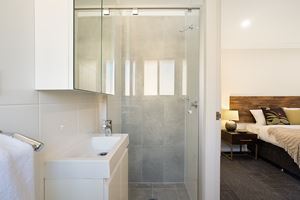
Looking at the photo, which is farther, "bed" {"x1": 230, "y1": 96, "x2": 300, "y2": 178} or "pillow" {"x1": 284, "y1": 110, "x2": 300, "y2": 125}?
"pillow" {"x1": 284, "y1": 110, "x2": 300, "y2": 125}

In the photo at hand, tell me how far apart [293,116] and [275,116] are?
1.35ft

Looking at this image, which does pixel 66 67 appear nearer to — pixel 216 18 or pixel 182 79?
pixel 216 18

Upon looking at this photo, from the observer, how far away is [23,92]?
0.99 metres

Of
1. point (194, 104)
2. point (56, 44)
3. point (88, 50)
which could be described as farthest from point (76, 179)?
point (194, 104)

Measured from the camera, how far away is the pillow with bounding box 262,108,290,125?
4.57m

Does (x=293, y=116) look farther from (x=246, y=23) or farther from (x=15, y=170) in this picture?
(x=15, y=170)

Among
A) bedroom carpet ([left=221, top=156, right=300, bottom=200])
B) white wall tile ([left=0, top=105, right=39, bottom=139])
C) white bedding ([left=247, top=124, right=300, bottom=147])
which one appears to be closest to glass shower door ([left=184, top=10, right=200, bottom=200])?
bedroom carpet ([left=221, top=156, right=300, bottom=200])

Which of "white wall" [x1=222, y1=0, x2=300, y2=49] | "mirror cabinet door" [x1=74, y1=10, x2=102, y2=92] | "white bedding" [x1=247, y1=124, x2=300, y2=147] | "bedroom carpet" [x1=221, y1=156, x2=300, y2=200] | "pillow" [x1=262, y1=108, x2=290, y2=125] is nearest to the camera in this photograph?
"mirror cabinet door" [x1=74, y1=10, x2=102, y2=92]

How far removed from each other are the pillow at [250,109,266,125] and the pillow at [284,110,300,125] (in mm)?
501

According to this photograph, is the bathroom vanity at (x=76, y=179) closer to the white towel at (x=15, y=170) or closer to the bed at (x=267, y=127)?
the white towel at (x=15, y=170)

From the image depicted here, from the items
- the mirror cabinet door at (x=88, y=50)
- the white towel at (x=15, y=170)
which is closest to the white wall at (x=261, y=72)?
the mirror cabinet door at (x=88, y=50)

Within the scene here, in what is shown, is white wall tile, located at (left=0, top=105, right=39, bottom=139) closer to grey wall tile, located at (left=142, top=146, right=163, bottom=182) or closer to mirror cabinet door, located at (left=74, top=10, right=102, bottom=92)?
mirror cabinet door, located at (left=74, top=10, right=102, bottom=92)

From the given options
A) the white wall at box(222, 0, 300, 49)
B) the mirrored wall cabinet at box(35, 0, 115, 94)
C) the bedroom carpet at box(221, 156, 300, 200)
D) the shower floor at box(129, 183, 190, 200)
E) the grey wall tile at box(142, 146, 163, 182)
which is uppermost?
the white wall at box(222, 0, 300, 49)

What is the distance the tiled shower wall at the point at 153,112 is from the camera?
3.04m
